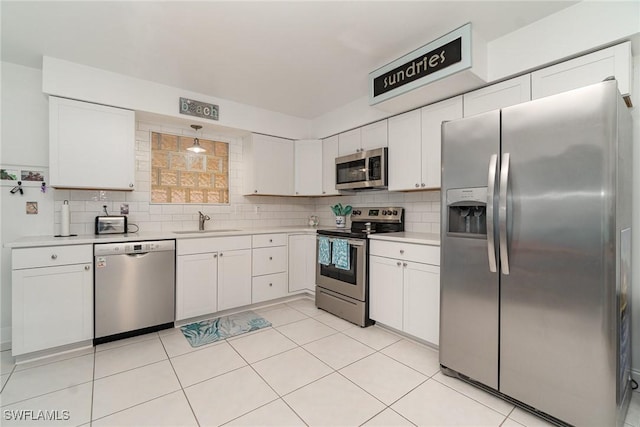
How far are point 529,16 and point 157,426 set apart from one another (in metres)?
3.55

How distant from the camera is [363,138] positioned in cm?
358

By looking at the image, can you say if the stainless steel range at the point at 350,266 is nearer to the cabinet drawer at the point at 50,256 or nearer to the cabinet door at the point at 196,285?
the cabinet door at the point at 196,285

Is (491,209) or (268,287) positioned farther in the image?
(268,287)

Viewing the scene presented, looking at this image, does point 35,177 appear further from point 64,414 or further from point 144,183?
point 64,414

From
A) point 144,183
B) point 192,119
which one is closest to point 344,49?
point 192,119

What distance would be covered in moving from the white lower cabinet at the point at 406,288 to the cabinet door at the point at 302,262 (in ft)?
3.66

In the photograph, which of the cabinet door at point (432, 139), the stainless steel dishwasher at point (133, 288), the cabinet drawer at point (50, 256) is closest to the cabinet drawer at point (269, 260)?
the stainless steel dishwasher at point (133, 288)

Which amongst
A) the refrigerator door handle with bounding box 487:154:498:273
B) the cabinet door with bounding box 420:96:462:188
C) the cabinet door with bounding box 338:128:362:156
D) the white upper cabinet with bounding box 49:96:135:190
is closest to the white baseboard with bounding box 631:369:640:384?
the refrigerator door handle with bounding box 487:154:498:273

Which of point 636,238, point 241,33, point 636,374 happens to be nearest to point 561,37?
point 636,238

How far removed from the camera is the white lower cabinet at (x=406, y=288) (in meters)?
2.45

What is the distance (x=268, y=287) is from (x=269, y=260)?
1.12 ft

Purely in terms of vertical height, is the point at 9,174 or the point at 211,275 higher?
the point at 9,174

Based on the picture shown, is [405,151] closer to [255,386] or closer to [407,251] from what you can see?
[407,251]

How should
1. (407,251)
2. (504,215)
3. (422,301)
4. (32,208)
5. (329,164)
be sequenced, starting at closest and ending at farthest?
(504,215)
(422,301)
(407,251)
(32,208)
(329,164)
